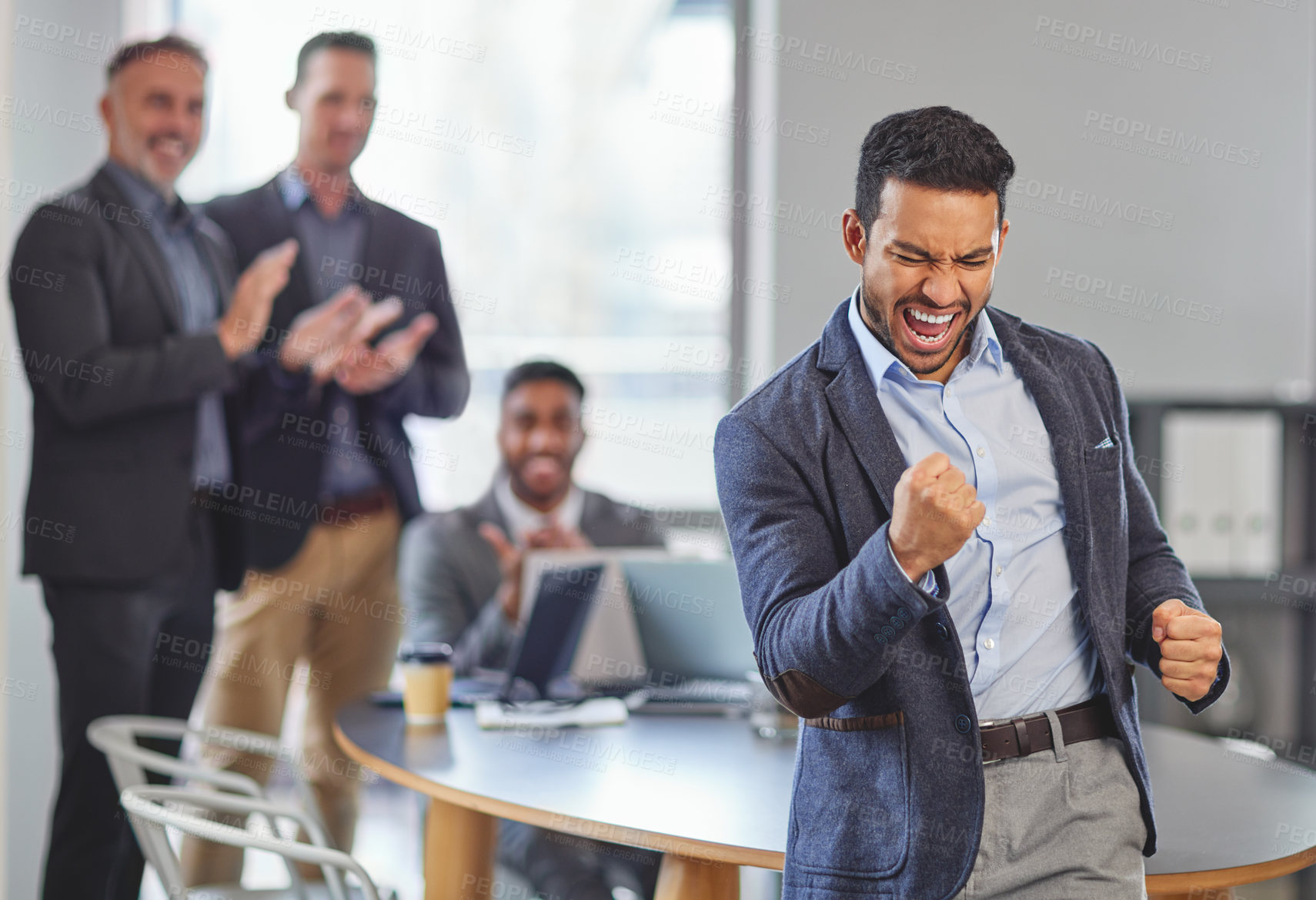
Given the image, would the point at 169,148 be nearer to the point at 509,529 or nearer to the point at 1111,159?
the point at 509,529

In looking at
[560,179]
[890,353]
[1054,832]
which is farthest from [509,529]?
[1054,832]

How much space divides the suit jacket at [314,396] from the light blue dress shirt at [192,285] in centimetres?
8

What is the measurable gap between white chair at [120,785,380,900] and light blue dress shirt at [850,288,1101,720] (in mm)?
1106

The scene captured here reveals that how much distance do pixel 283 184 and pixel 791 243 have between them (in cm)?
160

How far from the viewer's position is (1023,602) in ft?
4.32

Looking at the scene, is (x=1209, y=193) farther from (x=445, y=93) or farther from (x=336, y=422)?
(x=336, y=422)

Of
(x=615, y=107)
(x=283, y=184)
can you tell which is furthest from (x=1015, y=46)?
(x=283, y=184)

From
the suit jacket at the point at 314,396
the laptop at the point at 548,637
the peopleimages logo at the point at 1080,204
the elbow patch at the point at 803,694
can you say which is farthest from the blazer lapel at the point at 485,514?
the elbow patch at the point at 803,694

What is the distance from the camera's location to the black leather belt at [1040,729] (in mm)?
1278

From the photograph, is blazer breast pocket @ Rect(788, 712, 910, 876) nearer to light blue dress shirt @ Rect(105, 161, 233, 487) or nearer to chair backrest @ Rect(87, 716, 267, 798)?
chair backrest @ Rect(87, 716, 267, 798)

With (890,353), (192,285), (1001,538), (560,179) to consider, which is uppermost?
(560,179)

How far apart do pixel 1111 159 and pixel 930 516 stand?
3.00 meters

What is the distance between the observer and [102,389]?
3.04 m

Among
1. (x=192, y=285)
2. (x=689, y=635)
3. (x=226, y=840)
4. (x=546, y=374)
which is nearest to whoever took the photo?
(x=226, y=840)
